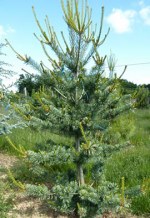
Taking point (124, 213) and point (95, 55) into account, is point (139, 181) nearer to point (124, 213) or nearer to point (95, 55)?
point (124, 213)

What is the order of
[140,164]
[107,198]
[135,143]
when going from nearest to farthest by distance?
[107,198], [140,164], [135,143]

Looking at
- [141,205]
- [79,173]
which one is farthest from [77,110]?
[141,205]

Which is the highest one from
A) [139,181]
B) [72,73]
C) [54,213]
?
[72,73]

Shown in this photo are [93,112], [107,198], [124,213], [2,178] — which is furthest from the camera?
[2,178]

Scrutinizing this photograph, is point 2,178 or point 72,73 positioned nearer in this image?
point 72,73

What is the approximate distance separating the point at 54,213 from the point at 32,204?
0.43 m

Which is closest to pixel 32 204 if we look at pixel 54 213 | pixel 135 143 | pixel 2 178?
pixel 54 213

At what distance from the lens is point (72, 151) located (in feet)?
12.7

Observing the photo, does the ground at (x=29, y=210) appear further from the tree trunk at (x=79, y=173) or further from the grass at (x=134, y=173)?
the tree trunk at (x=79, y=173)

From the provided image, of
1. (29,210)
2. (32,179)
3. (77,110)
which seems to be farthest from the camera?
(32,179)

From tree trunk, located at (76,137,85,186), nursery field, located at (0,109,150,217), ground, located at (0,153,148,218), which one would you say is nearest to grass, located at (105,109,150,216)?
nursery field, located at (0,109,150,217)

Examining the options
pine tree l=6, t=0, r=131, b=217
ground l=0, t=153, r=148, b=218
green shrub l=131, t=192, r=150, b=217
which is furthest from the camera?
ground l=0, t=153, r=148, b=218

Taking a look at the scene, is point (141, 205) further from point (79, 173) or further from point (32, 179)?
point (32, 179)

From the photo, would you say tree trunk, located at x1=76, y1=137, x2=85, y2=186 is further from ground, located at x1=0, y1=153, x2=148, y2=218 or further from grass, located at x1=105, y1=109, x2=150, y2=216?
ground, located at x1=0, y1=153, x2=148, y2=218
